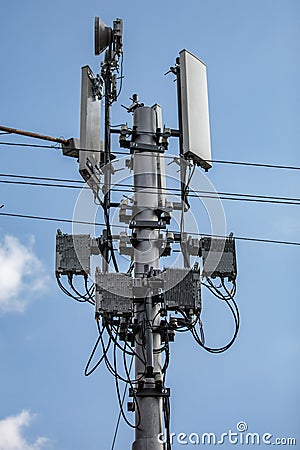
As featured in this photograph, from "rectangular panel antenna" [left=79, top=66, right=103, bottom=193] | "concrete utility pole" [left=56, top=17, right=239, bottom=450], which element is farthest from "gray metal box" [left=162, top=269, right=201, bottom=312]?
"rectangular panel antenna" [left=79, top=66, right=103, bottom=193]

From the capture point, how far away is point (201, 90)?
10953 millimetres

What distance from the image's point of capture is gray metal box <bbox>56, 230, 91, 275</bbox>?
971cm

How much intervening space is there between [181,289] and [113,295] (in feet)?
2.76

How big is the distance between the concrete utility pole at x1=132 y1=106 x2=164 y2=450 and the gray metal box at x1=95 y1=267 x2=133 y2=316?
27 cm

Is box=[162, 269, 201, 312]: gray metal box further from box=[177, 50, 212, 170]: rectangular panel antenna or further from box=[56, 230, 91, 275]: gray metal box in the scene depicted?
box=[177, 50, 212, 170]: rectangular panel antenna

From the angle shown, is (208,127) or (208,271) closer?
(208,271)

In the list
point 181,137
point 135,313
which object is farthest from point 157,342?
point 181,137

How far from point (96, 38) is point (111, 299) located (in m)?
4.12

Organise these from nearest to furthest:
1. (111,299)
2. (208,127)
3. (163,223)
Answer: (111,299), (163,223), (208,127)

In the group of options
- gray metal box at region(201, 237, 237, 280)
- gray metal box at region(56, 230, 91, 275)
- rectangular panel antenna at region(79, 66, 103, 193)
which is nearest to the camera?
gray metal box at region(56, 230, 91, 275)

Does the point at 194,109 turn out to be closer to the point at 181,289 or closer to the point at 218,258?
the point at 218,258

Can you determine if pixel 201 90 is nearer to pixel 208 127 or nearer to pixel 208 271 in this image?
pixel 208 127

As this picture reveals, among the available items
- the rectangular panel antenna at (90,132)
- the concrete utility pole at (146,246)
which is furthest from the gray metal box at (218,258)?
the rectangular panel antenna at (90,132)

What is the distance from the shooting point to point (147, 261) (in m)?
9.78
